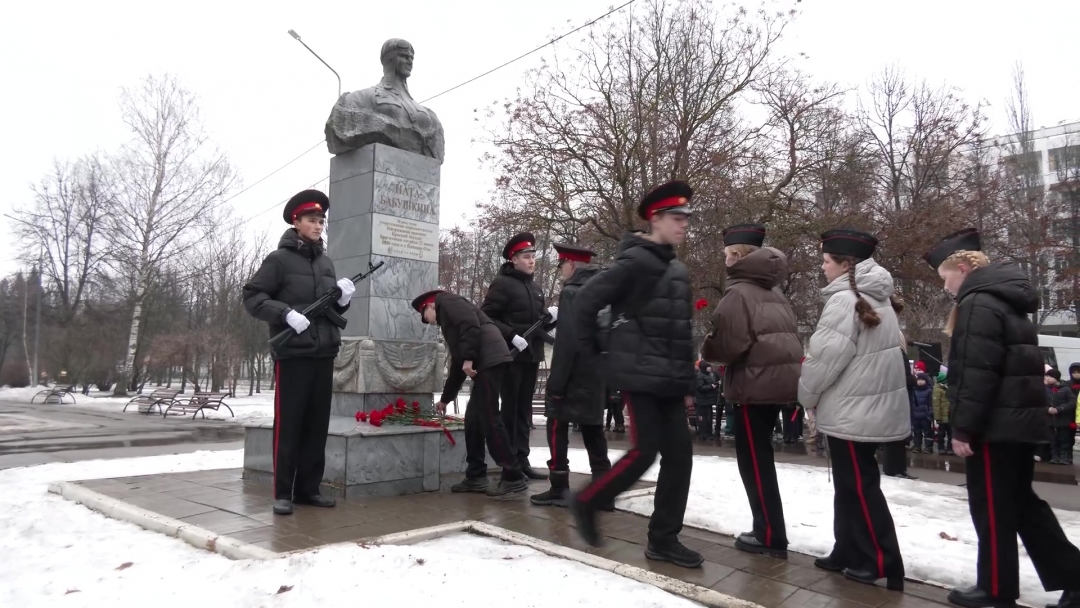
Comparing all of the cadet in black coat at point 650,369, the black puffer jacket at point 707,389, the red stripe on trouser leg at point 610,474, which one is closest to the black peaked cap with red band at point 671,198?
the cadet in black coat at point 650,369

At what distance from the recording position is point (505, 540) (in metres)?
4.27

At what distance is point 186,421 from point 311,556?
1650 cm

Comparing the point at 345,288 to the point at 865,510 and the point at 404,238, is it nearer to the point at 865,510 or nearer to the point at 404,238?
the point at 404,238

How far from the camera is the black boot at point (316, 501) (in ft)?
16.7

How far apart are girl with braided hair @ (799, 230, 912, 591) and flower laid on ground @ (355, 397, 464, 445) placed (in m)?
3.20

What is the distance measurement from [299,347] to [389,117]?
2713 millimetres

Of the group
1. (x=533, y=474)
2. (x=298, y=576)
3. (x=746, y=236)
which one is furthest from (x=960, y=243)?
(x=533, y=474)

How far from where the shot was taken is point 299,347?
498 centimetres

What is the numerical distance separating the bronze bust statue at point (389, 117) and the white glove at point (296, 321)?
7.76ft

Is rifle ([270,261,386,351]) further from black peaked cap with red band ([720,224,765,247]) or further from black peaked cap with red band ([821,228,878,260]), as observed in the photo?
black peaked cap with red band ([821,228,878,260])

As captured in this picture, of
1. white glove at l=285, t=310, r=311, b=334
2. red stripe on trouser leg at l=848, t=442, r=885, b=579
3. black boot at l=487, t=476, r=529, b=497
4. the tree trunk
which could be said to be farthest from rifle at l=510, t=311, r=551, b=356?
the tree trunk

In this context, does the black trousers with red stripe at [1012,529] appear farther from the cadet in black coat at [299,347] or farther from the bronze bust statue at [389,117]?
the bronze bust statue at [389,117]

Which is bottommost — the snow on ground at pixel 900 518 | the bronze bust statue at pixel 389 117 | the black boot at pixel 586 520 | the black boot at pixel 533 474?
the snow on ground at pixel 900 518

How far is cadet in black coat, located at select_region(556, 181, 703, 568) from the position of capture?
12.3ft
